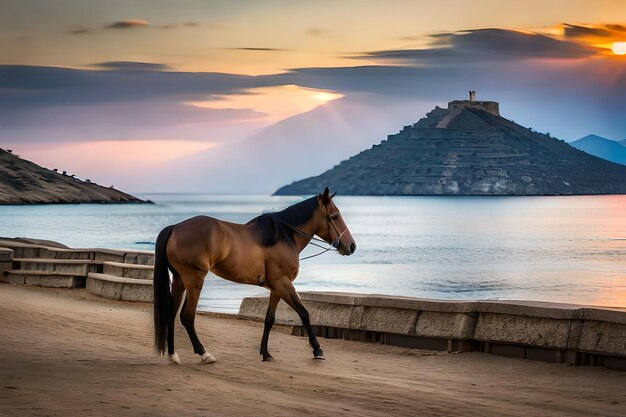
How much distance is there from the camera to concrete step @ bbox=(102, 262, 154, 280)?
907 inches

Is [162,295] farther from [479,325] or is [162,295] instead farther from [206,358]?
[479,325]

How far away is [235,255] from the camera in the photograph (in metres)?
13.4

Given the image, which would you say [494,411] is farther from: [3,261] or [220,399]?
[3,261]

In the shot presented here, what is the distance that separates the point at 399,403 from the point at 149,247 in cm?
8112

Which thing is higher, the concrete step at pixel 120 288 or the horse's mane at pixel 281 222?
the horse's mane at pixel 281 222

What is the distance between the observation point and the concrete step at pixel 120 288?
69.9 feet

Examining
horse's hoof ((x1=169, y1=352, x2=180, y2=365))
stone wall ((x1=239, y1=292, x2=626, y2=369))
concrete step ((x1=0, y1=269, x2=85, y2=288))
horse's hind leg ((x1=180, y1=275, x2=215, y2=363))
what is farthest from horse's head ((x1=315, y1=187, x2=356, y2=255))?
concrete step ((x1=0, y1=269, x2=85, y2=288))

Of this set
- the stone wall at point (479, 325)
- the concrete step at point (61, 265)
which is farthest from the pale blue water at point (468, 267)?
the stone wall at point (479, 325)

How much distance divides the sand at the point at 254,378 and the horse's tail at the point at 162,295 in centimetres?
42

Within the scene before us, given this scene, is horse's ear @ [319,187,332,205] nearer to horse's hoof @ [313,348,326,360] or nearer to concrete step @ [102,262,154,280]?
horse's hoof @ [313,348,326,360]

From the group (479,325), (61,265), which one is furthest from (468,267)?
(479,325)

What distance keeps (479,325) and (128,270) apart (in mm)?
10371

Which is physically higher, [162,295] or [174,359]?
[162,295]

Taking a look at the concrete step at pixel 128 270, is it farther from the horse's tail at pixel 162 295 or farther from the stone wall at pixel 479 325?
the horse's tail at pixel 162 295
